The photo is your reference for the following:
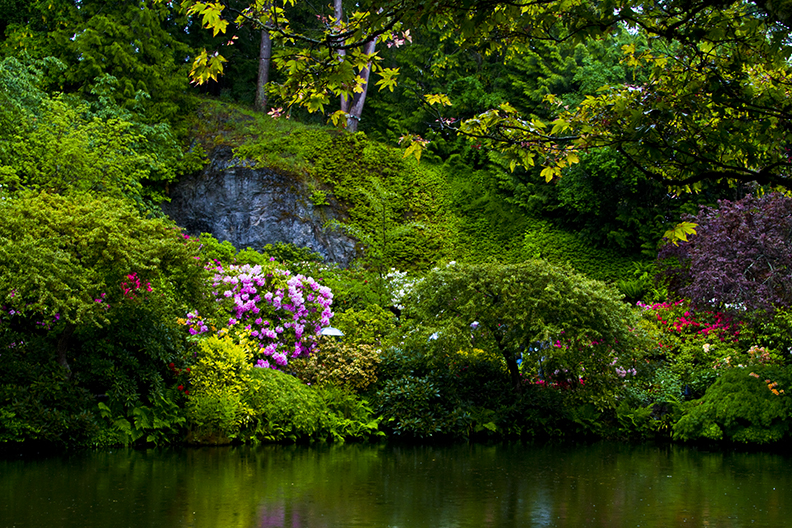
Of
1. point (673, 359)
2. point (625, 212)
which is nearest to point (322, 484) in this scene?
point (673, 359)

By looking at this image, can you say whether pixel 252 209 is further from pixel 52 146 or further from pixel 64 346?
pixel 64 346

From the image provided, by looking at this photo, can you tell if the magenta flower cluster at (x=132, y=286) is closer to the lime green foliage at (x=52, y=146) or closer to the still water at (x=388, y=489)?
the still water at (x=388, y=489)

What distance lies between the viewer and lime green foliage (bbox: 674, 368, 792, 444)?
35.8 ft

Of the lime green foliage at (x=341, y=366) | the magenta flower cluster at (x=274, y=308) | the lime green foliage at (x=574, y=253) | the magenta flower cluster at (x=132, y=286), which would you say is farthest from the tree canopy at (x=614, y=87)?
the lime green foliage at (x=574, y=253)

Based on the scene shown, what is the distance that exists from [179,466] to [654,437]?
26.6 feet

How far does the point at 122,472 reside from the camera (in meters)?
7.36

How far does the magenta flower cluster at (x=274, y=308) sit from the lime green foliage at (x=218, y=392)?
1.38 metres

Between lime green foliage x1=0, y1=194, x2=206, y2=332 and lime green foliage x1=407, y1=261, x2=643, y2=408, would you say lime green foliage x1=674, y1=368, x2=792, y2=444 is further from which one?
lime green foliage x1=0, y1=194, x2=206, y2=332

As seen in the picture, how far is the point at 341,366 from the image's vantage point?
1176 cm

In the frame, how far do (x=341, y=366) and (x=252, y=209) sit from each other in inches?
384

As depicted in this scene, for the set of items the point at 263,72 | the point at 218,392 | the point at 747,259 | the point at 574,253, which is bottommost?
the point at 218,392

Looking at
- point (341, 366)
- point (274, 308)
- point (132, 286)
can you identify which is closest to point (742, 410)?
point (341, 366)

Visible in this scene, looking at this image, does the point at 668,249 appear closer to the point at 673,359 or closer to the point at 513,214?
the point at 673,359

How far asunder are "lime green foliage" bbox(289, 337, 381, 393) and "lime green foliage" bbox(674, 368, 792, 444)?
16.9ft
